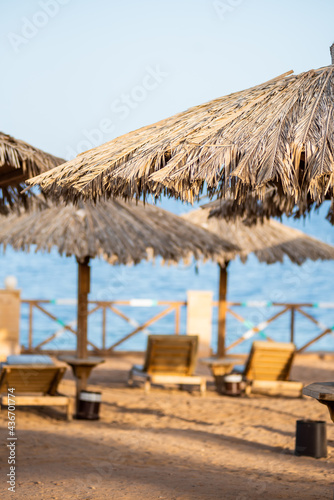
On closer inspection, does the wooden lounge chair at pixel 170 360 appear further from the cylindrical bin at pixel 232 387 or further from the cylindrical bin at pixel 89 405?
the cylindrical bin at pixel 89 405

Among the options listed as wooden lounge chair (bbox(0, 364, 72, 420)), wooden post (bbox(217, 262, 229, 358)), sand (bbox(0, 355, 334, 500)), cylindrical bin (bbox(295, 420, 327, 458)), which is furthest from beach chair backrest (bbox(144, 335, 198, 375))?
cylindrical bin (bbox(295, 420, 327, 458))

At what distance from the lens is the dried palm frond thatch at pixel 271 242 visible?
952 centimetres

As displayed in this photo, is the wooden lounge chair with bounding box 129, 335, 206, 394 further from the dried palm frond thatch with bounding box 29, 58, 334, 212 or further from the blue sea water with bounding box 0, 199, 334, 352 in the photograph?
the blue sea water with bounding box 0, 199, 334, 352

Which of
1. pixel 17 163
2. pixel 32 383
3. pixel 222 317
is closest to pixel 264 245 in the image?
pixel 222 317

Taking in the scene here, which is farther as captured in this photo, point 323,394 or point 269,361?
point 269,361

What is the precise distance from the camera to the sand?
4.10m

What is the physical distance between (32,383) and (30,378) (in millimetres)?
96

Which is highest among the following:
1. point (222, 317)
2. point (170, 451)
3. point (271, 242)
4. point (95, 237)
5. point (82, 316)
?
point (271, 242)

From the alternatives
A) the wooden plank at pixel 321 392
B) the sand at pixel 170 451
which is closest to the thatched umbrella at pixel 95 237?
the sand at pixel 170 451

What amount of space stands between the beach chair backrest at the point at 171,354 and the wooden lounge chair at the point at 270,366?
0.77 meters

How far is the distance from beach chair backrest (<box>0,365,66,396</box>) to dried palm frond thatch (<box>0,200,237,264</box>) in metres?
1.26

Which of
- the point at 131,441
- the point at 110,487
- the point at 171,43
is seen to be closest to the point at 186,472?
the point at 110,487

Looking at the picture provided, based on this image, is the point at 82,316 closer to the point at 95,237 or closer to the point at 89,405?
the point at 95,237

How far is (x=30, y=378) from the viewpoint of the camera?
6465mm
